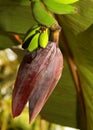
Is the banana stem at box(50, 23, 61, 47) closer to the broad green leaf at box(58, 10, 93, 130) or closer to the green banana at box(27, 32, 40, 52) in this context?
the green banana at box(27, 32, 40, 52)

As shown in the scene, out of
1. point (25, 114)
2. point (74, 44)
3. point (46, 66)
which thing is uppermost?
point (46, 66)

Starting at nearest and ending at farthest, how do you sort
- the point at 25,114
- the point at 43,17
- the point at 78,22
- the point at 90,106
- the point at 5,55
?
the point at 43,17 → the point at 78,22 → the point at 90,106 → the point at 25,114 → the point at 5,55

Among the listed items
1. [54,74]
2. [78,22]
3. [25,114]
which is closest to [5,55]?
[25,114]

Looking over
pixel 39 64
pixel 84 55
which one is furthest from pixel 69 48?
pixel 39 64

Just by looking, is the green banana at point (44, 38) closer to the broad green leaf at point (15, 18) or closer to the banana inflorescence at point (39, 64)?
the banana inflorescence at point (39, 64)

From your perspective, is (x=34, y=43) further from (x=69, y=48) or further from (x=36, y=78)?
(x=69, y=48)

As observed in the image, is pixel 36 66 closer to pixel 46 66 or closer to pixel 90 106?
pixel 46 66

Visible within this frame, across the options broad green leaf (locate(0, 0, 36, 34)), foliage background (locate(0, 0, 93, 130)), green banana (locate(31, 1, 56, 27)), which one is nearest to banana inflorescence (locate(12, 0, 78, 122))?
green banana (locate(31, 1, 56, 27))

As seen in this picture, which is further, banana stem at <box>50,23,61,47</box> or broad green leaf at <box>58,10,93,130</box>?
broad green leaf at <box>58,10,93,130</box>
